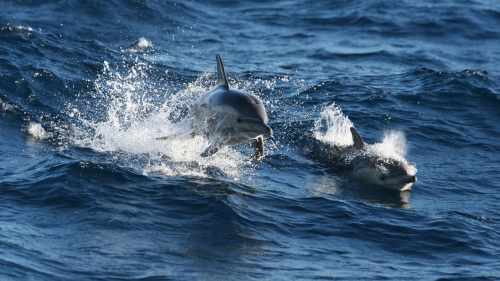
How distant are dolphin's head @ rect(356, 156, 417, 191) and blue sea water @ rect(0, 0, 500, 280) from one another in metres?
0.17

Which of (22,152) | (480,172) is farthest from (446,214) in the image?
(22,152)

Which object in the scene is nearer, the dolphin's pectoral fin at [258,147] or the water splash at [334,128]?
the dolphin's pectoral fin at [258,147]

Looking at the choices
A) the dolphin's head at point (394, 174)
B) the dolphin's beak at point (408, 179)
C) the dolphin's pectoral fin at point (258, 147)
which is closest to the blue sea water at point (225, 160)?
the dolphin's head at point (394, 174)

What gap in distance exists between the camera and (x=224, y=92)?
323 inches

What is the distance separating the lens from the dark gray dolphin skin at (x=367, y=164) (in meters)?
9.83

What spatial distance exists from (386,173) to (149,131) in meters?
4.71

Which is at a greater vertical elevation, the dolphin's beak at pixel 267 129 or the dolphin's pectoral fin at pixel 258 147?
the dolphin's beak at pixel 267 129

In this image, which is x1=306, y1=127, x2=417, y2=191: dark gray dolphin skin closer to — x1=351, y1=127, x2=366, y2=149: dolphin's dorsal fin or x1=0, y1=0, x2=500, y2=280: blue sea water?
x1=351, y1=127, x2=366, y2=149: dolphin's dorsal fin

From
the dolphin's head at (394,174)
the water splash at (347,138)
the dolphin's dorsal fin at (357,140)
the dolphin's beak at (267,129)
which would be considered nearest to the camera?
the dolphin's beak at (267,129)

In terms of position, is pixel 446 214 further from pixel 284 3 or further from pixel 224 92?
pixel 284 3

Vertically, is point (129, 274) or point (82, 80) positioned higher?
point (82, 80)

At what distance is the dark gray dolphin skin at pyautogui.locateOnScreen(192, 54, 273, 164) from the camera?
7.67 meters

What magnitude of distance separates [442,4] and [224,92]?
24647 mm

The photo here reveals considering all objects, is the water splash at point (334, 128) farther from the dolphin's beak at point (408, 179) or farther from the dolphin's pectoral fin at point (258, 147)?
the dolphin's pectoral fin at point (258, 147)
